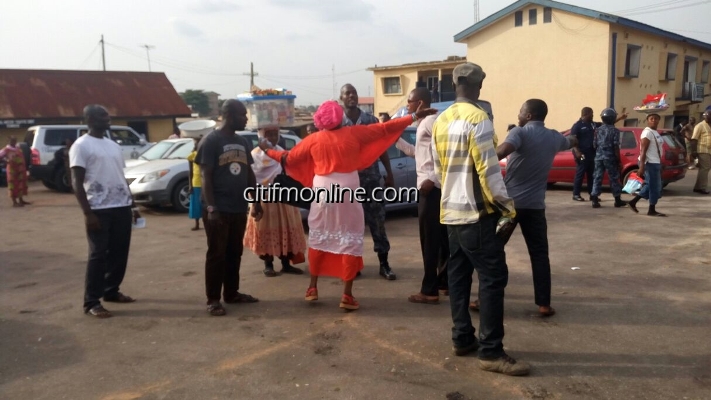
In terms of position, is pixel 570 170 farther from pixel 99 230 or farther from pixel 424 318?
pixel 99 230

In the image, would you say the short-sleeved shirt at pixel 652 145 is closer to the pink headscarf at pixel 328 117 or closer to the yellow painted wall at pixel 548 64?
the pink headscarf at pixel 328 117

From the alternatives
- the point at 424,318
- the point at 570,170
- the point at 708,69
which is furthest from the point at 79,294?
the point at 708,69

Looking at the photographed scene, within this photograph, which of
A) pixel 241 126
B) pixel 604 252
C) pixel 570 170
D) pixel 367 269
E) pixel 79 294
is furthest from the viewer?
pixel 570 170

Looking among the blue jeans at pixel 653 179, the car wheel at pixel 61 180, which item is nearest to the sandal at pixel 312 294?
the blue jeans at pixel 653 179

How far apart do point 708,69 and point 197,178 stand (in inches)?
1141

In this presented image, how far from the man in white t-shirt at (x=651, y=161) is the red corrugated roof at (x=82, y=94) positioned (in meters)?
22.1

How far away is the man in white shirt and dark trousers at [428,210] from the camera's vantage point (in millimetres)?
4945

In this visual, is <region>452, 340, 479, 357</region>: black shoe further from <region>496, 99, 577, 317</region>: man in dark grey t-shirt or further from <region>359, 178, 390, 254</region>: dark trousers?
<region>359, 178, 390, 254</region>: dark trousers

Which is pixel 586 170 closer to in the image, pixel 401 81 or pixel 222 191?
pixel 222 191

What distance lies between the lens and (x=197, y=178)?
26.8 feet

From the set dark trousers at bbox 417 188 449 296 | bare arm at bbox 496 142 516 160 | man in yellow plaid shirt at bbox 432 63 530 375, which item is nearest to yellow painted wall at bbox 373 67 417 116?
dark trousers at bbox 417 188 449 296

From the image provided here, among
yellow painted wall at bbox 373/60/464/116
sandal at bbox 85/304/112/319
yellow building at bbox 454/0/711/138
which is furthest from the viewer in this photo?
yellow painted wall at bbox 373/60/464/116

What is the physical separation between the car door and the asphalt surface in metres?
9.44

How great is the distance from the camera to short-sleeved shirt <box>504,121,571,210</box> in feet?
14.7
